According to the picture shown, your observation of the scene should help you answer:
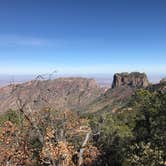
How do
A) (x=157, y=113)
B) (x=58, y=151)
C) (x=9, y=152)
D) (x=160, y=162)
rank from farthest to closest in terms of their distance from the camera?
1. (x=157, y=113)
2. (x=9, y=152)
3. (x=58, y=151)
4. (x=160, y=162)

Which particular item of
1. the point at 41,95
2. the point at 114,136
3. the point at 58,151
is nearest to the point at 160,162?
the point at 58,151

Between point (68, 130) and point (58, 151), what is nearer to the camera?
point (58, 151)

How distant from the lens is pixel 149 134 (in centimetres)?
4841

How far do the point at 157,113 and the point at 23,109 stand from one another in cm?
2415

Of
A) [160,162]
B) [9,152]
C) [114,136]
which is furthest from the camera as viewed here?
[114,136]

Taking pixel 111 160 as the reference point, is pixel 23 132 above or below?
above

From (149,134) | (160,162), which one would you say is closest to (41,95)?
(160,162)

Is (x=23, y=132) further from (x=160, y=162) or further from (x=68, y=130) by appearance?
(x=160, y=162)

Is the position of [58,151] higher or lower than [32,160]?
higher

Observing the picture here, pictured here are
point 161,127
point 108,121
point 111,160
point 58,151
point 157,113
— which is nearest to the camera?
point 58,151

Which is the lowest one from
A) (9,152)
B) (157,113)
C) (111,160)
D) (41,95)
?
(111,160)

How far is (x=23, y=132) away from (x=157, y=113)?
61.2 feet

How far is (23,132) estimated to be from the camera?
149ft

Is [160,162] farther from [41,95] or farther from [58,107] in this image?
[58,107]
